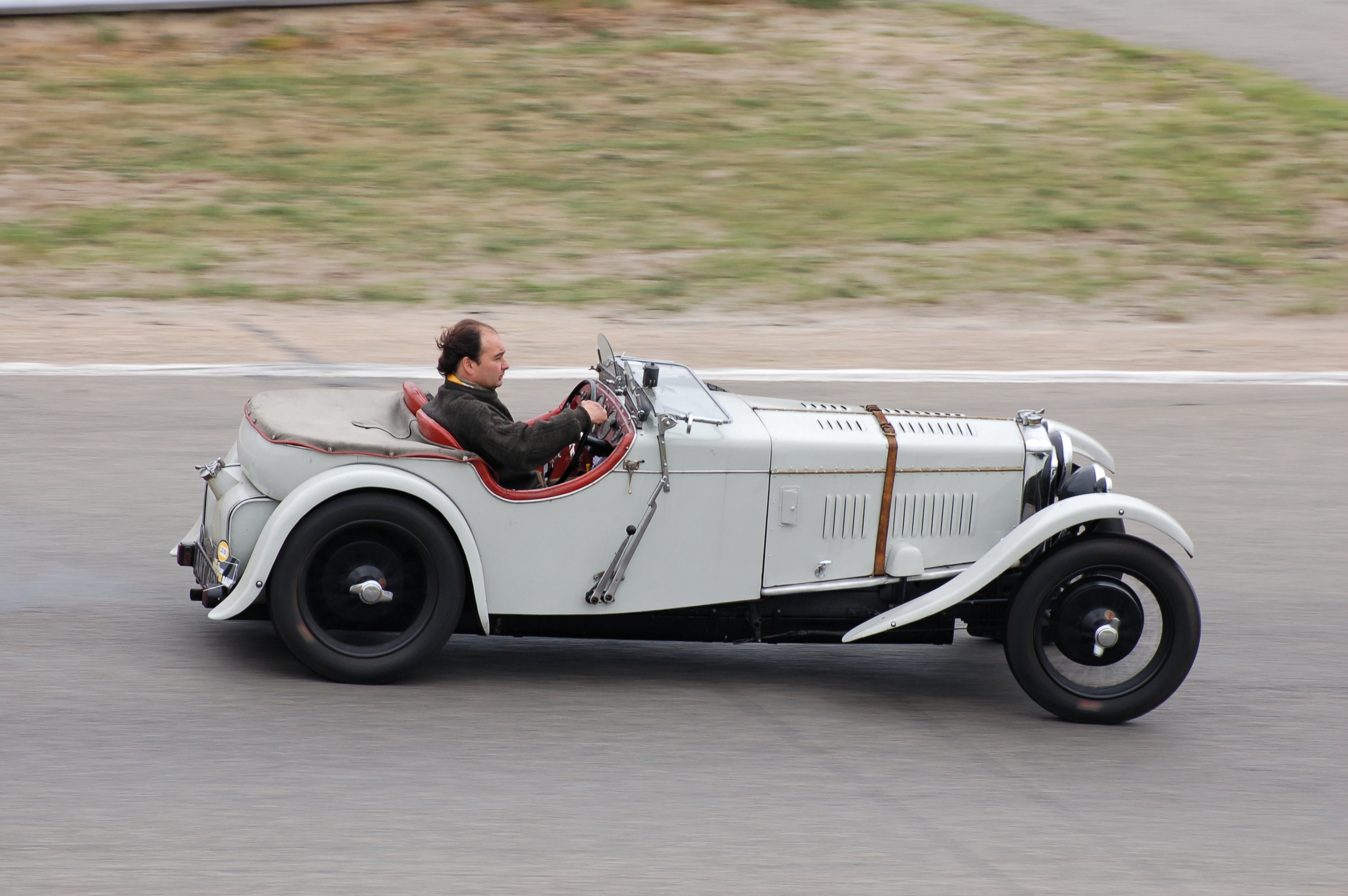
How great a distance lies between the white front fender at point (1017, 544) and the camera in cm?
476

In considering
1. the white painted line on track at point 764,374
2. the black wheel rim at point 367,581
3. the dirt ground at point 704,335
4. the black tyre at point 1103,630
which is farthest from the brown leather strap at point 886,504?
the dirt ground at point 704,335

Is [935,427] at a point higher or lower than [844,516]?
higher

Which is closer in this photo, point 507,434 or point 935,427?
point 507,434

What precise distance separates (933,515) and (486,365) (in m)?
1.59

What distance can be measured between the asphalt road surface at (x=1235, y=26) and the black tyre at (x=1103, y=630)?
15.5 meters

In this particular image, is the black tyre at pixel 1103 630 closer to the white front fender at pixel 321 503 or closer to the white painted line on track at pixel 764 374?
the white front fender at pixel 321 503

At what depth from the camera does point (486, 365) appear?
16.4 feet

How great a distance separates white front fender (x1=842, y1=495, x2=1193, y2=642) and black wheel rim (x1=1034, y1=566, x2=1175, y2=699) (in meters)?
0.17

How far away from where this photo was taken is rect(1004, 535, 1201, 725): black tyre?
4.78 m

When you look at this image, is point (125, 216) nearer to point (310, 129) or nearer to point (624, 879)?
point (310, 129)

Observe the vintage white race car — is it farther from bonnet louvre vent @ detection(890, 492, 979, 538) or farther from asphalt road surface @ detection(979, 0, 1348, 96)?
asphalt road surface @ detection(979, 0, 1348, 96)

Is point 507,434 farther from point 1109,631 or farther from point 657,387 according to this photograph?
point 1109,631

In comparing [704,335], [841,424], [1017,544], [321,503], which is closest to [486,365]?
[321,503]

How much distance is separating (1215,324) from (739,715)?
805 cm
